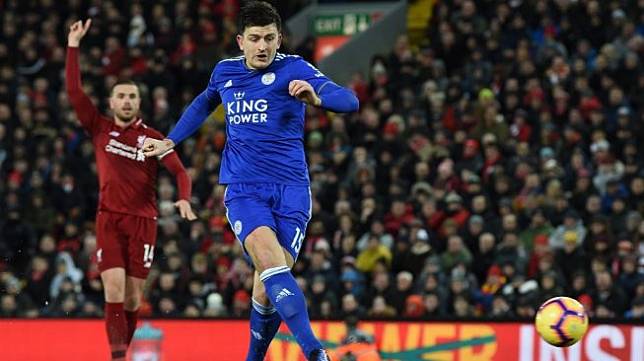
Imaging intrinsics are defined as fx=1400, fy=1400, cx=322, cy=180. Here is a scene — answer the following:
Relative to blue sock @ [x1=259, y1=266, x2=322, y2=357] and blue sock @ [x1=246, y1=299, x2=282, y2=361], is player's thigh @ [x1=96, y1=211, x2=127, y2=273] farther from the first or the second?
blue sock @ [x1=259, y1=266, x2=322, y2=357]

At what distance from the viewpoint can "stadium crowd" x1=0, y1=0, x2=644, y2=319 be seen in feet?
52.8

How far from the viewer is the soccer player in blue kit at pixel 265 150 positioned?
8906 millimetres

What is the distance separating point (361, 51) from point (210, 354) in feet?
38.1

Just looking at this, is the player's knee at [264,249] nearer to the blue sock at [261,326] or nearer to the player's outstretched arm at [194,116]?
the blue sock at [261,326]

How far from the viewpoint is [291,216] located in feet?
29.8

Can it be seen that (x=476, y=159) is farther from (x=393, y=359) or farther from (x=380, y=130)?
(x=393, y=359)

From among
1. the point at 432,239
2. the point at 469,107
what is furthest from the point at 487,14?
the point at 432,239

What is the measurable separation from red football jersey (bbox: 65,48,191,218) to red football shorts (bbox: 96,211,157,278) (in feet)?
0.22

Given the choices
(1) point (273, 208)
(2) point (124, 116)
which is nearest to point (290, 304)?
(1) point (273, 208)

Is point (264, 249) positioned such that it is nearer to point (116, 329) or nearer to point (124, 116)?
point (116, 329)

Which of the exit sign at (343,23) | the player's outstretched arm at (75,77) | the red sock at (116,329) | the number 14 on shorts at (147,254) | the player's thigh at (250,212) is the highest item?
the exit sign at (343,23)

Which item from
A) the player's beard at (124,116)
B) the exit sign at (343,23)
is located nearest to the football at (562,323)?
the player's beard at (124,116)

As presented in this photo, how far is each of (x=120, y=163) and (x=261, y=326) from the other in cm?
227

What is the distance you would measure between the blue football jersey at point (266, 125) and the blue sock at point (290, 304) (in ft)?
2.27
